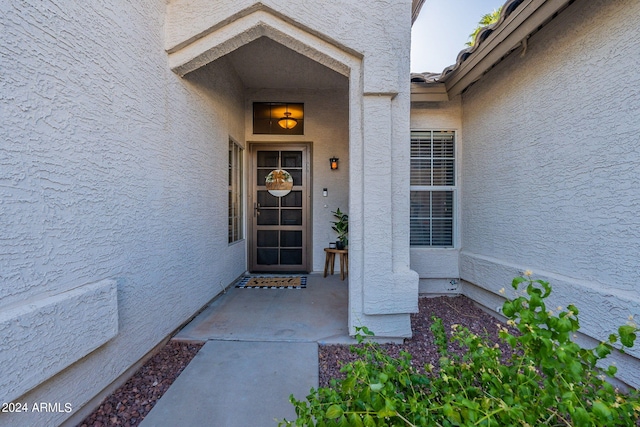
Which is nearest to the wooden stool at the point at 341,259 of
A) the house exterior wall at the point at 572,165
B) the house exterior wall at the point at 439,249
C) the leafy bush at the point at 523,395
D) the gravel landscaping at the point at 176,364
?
the house exterior wall at the point at 439,249

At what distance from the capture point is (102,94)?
2029 mm

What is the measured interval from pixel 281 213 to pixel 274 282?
5.25ft

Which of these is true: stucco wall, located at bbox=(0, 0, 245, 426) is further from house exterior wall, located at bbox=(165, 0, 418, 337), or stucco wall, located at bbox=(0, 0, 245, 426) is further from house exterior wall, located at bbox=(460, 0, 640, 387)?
house exterior wall, located at bbox=(460, 0, 640, 387)

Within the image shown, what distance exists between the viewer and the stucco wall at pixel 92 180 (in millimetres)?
1498

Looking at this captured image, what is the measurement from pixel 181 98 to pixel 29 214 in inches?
82.2

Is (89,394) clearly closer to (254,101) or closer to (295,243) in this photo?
(295,243)

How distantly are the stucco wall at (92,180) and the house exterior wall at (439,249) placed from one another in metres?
3.55

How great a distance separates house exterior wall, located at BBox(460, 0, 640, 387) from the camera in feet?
7.29

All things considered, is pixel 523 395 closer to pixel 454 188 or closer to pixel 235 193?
pixel 454 188

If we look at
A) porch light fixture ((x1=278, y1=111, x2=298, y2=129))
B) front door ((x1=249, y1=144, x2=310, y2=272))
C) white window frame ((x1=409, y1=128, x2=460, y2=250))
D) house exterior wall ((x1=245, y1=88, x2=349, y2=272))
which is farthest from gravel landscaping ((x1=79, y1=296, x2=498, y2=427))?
porch light fixture ((x1=278, y1=111, x2=298, y2=129))

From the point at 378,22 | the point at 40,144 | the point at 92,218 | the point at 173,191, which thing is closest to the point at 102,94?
the point at 40,144

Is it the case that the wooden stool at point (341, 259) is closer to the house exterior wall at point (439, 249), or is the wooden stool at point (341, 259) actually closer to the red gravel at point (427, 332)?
the house exterior wall at point (439, 249)

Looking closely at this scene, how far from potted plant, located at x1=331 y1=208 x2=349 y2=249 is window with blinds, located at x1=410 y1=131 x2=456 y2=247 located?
1460mm

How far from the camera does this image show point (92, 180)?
76.4 inches
